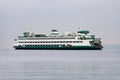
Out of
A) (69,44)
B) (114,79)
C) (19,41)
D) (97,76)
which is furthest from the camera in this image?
(19,41)

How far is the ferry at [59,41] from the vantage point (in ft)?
447

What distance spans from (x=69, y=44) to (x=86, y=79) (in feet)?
299

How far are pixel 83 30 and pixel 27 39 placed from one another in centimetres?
1657

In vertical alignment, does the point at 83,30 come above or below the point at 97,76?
above

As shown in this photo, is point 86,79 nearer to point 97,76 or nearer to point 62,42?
point 97,76

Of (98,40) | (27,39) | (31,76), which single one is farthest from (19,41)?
(31,76)

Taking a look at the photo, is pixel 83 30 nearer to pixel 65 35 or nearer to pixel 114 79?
pixel 65 35

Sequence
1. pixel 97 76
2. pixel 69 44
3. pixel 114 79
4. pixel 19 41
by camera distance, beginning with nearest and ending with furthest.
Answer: pixel 114 79
pixel 97 76
pixel 69 44
pixel 19 41

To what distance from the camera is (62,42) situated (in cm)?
13775

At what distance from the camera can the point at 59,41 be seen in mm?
138625

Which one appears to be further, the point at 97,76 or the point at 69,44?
the point at 69,44

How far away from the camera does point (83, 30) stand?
145 m

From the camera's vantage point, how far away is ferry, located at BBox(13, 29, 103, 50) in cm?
13619

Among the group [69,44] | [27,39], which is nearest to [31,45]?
[27,39]
